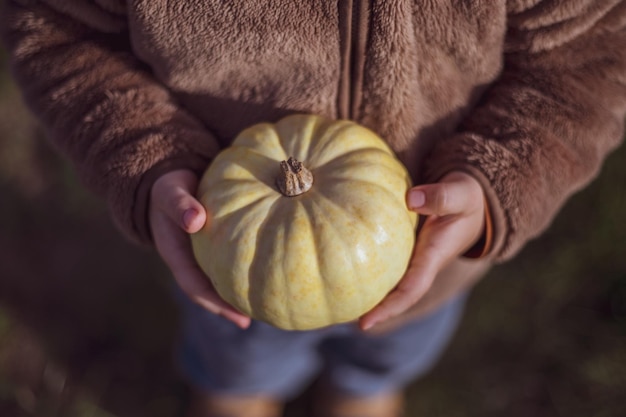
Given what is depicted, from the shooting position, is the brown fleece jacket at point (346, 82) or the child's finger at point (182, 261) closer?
the brown fleece jacket at point (346, 82)

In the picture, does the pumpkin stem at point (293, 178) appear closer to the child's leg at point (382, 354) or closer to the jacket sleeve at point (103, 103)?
the jacket sleeve at point (103, 103)

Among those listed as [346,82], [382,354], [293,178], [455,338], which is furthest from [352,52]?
[455,338]

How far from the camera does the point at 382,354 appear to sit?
75.4 inches

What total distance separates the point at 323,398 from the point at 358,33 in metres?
1.75

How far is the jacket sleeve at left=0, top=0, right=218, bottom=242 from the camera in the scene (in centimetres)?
126

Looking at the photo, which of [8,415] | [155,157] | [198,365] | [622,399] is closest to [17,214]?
[8,415]

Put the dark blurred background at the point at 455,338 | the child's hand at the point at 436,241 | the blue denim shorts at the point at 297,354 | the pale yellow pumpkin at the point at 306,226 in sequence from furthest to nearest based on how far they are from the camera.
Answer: the dark blurred background at the point at 455,338 → the blue denim shorts at the point at 297,354 → the child's hand at the point at 436,241 → the pale yellow pumpkin at the point at 306,226

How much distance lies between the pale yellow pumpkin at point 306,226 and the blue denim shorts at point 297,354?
57 cm

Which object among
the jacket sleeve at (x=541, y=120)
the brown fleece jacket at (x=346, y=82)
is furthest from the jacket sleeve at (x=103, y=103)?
the jacket sleeve at (x=541, y=120)

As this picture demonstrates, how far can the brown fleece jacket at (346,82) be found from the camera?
1.15 metres

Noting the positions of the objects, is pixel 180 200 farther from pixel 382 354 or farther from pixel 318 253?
pixel 382 354

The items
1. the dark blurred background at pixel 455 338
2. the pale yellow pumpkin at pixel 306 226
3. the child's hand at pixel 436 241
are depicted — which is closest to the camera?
the pale yellow pumpkin at pixel 306 226

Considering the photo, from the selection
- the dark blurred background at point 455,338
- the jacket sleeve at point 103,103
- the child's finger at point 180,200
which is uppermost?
the jacket sleeve at point 103,103

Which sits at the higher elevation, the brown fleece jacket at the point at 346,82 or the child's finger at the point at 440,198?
the brown fleece jacket at the point at 346,82
